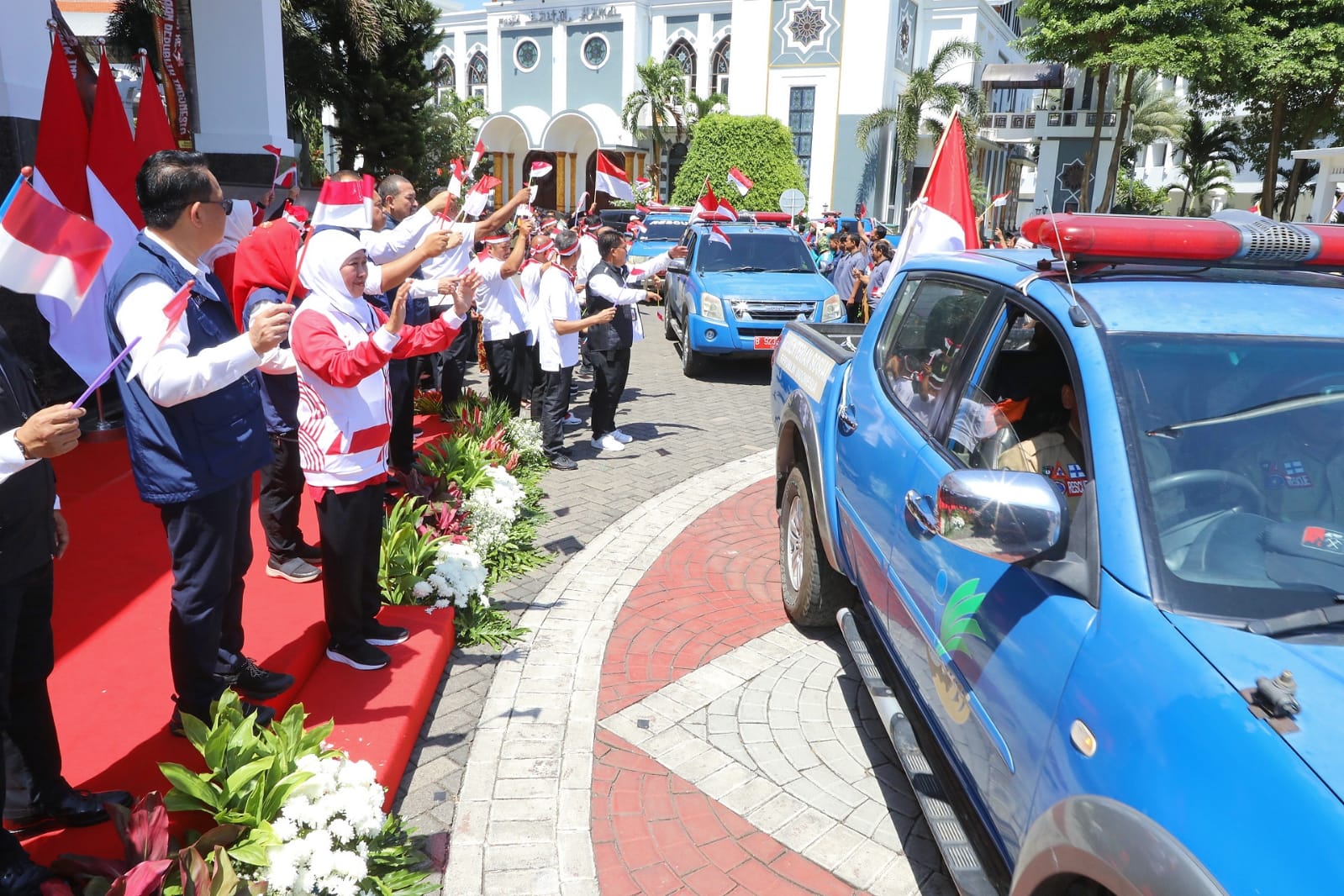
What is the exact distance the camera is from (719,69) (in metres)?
47.2

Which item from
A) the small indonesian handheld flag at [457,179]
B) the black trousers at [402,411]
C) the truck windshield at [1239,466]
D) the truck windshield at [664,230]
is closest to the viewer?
the truck windshield at [1239,466]

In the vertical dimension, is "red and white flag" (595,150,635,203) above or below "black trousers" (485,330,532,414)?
above

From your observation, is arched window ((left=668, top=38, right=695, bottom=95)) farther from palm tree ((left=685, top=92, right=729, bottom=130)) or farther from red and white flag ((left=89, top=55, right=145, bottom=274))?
red and white flag ((left=89, top=55, right=145, bottom=274))

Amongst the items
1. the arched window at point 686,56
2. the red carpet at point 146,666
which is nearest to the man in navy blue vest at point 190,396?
the red carpet at point 146,666

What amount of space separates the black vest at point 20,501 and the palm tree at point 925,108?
38735 millimetres

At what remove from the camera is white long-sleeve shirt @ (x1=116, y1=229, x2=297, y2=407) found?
104 inches

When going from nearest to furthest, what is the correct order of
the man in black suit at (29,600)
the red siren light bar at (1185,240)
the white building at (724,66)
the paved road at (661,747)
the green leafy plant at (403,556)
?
the man in black suit at (29,600) < the red siren light bar at (1185,240) < the paved road at (661,747) < the green leafy plant at (403,556) < the white building at (724,66)

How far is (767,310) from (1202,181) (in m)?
43.6

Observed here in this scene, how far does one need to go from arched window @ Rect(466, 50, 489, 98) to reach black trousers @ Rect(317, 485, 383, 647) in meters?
55.1

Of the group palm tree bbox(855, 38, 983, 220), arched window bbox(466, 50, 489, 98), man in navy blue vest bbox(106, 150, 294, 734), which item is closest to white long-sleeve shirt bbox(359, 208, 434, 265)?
man in navy blue vest bbox(106, 150, 294, 734)

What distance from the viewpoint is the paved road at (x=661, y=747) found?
123 inches

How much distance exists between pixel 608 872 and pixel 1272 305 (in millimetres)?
2641

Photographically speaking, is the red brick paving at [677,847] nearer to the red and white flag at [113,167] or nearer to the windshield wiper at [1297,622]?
the windshield wiper at [1297,622]

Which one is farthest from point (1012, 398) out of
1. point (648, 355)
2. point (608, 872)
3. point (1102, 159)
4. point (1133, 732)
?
point (1102, 159)
